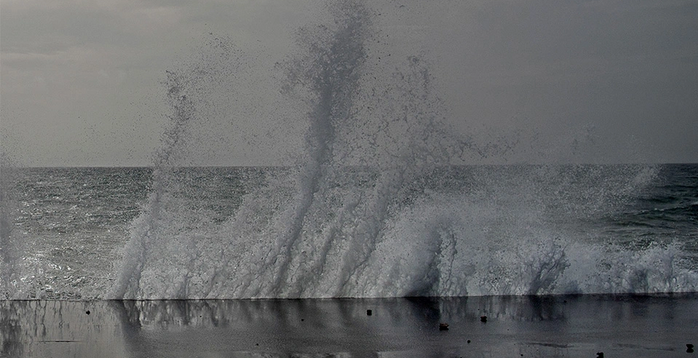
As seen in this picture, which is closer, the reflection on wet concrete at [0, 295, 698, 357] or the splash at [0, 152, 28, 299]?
the reflection on wet concrete at [0, 295, 698, 357]

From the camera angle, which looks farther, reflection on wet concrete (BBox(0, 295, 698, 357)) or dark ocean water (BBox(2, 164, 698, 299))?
dark ocean water (BBox(2, 164, 698, 299))

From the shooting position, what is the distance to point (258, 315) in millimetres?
14156

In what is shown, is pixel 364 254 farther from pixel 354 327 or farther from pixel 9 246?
pixel 9 246

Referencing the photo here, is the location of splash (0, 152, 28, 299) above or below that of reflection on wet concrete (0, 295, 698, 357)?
above

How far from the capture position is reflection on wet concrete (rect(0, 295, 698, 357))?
36.3ft

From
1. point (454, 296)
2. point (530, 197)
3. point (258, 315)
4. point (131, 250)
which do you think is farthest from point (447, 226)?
point (131, 250)

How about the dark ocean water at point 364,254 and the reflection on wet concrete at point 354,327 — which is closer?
the reflection on wet concrete at point 354,327

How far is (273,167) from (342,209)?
5.26ft

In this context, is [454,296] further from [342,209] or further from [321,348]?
[321,348]

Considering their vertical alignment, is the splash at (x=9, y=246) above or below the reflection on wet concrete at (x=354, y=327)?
above

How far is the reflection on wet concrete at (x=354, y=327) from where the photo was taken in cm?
1107

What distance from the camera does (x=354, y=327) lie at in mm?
12922

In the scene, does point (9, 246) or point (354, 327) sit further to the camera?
point (9, 246)

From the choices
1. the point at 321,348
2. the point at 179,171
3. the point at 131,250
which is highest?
the point at 179,171
